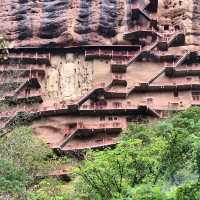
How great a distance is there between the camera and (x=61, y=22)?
50.7 meters

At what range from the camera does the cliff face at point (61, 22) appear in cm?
5012

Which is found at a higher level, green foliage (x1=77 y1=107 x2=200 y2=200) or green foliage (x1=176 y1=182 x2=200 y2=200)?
green foliage (x1=176 y1=182 x2=200 y2=200)

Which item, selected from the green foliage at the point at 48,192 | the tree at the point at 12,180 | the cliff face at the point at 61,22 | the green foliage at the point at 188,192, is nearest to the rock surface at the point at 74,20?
the cliff face at the point at 61,22

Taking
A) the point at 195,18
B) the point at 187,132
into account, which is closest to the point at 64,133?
the point at 195,18

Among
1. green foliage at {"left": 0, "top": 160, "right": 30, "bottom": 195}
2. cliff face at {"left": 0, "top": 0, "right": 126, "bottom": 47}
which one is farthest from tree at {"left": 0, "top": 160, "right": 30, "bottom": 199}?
cliff face at {"left": 0, "top": 0, "right": 126, "bottom": 47}

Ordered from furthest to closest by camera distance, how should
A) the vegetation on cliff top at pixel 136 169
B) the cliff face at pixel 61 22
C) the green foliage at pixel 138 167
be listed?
the cliff face at pixel 61 22 → the green foliage at pixel 138 167 → the vegetation on cliff top at pixel 136 169

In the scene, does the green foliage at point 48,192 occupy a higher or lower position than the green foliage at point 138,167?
lower

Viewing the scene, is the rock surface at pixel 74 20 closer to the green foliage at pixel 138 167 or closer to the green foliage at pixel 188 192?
the green foliage at pixel 138 167

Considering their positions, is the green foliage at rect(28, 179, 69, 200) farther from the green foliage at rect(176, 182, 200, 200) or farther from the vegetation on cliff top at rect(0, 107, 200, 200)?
the green foliage at rect(176, 182, 200, 200)

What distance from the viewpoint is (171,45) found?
164 ft

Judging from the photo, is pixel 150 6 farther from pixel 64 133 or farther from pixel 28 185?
pixel 28 185

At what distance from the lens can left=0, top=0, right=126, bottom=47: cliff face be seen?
164 ft

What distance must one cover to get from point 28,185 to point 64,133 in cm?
1488

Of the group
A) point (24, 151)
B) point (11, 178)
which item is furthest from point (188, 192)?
point (24, 151)
